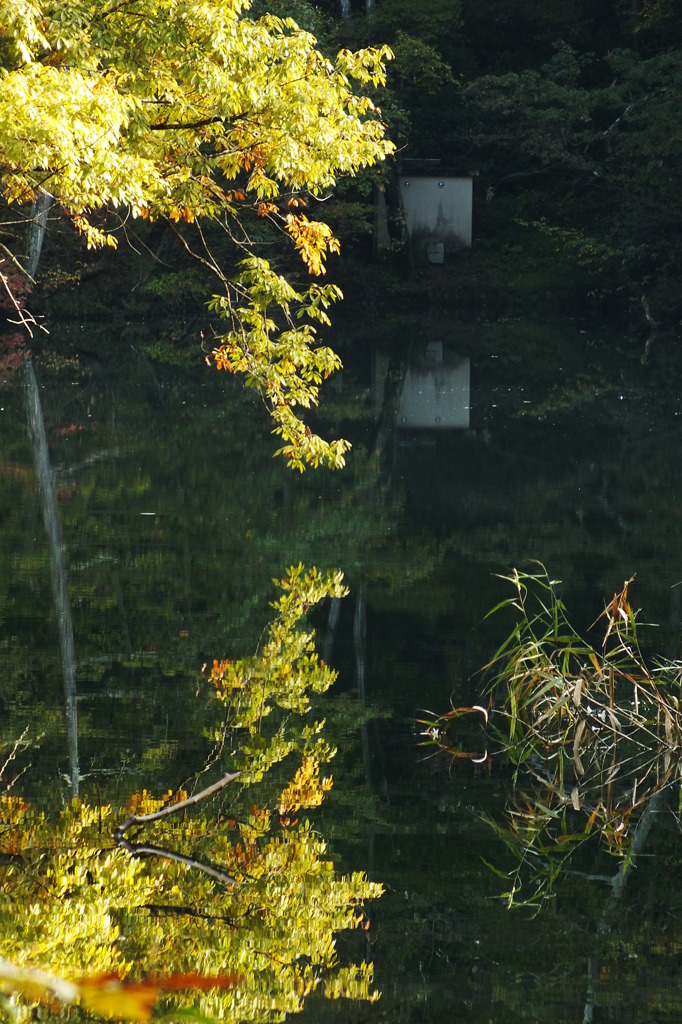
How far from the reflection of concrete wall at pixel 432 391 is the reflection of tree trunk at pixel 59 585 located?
5.29 m

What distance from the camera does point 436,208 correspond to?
139 feet

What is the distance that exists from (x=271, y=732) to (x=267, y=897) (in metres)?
1.99

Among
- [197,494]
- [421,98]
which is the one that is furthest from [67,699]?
[421,98]

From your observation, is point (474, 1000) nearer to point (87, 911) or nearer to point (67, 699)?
point (87, 911)

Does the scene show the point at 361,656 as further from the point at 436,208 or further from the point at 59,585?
the point at 436,208

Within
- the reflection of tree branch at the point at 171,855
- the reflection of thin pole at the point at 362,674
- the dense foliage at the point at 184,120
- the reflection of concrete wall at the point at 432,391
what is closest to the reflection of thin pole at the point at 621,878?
the reflection of thin pole at the point at 362,674

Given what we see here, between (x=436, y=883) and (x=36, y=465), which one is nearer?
(x=436, y=883)

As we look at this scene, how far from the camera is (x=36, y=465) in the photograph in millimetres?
15812

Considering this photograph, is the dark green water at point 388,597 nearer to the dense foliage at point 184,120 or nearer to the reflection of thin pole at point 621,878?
the reflection of thin pole at point 621,878

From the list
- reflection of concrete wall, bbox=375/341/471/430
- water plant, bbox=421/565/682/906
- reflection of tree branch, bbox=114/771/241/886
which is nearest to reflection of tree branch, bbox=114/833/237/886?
reflection of tree branch, bbox=114/771/241/886

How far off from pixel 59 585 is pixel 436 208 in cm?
3408

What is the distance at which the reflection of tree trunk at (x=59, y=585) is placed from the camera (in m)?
6.90

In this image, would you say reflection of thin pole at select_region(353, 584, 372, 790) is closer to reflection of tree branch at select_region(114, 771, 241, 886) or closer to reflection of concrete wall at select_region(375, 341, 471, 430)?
reflection of tree branch at select_region(114, 771, 241, 886)

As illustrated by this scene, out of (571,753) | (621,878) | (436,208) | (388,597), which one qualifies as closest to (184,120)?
(388,597)
